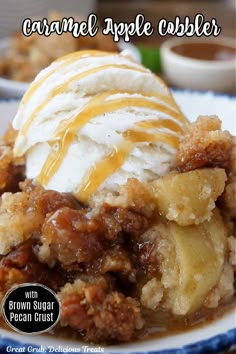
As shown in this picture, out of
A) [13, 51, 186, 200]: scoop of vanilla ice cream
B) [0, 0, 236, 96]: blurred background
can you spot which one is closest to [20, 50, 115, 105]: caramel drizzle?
[13, 51, 186, 200]: scoop of vanilla ice cream

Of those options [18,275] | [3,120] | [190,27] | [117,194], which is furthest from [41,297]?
[190,27]

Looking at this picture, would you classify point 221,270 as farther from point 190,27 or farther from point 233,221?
point 190,27

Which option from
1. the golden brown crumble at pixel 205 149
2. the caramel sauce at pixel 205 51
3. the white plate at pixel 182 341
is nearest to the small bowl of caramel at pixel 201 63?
the caramel sauce at pixel 205 51

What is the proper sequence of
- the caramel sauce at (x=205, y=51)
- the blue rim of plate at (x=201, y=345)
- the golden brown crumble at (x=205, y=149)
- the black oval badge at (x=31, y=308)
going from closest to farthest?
the blue rim of plate at (x=201, y=345) → the black oval badge at (x=31, y=308) → the golden brown crumble at (x=205, y=149) → the caramel sauce at (x=205, y=51)

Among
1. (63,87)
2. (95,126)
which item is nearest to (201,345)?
(95,126)

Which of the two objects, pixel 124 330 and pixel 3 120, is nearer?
pixel 124 330

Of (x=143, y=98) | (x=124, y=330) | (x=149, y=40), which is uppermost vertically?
(x=143, y=98)

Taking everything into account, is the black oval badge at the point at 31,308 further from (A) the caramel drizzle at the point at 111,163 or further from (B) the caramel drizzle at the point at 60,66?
(B) the caramel drizzle at the point at 60,66
